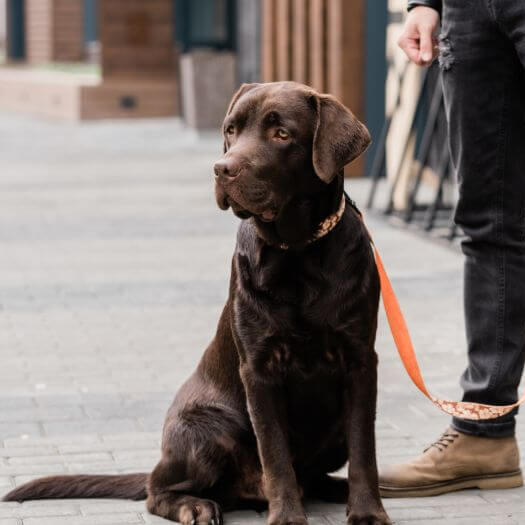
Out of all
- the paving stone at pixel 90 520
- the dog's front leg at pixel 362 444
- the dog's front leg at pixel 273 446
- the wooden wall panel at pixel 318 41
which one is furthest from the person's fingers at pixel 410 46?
the wooden wall panel at pixel 318 41

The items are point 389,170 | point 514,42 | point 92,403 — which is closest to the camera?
point 514,42

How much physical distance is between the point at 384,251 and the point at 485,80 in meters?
5.25

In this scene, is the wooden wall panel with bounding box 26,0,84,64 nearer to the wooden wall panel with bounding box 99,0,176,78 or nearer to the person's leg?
the wooden wall panel with bounding box 99,0,176,78

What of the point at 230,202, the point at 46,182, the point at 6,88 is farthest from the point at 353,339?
the point at 6,88

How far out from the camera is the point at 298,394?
370 centimetres

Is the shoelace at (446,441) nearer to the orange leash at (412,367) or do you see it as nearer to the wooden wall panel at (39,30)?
the orange leash at (412,367)

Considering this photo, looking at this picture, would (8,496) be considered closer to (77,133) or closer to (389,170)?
(389,170)

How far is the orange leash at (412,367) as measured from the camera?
4.02m

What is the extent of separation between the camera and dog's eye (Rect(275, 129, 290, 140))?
11.6 feet

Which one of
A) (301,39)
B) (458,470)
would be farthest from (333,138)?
(301,39)

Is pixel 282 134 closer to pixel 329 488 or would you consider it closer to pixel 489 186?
pixel 489 186

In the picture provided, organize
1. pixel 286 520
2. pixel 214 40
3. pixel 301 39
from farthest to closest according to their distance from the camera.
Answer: pixel 214 40
pixel 301 39
pixel 286 520

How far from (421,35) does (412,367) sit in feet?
3.28

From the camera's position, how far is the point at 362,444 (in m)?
3.69
